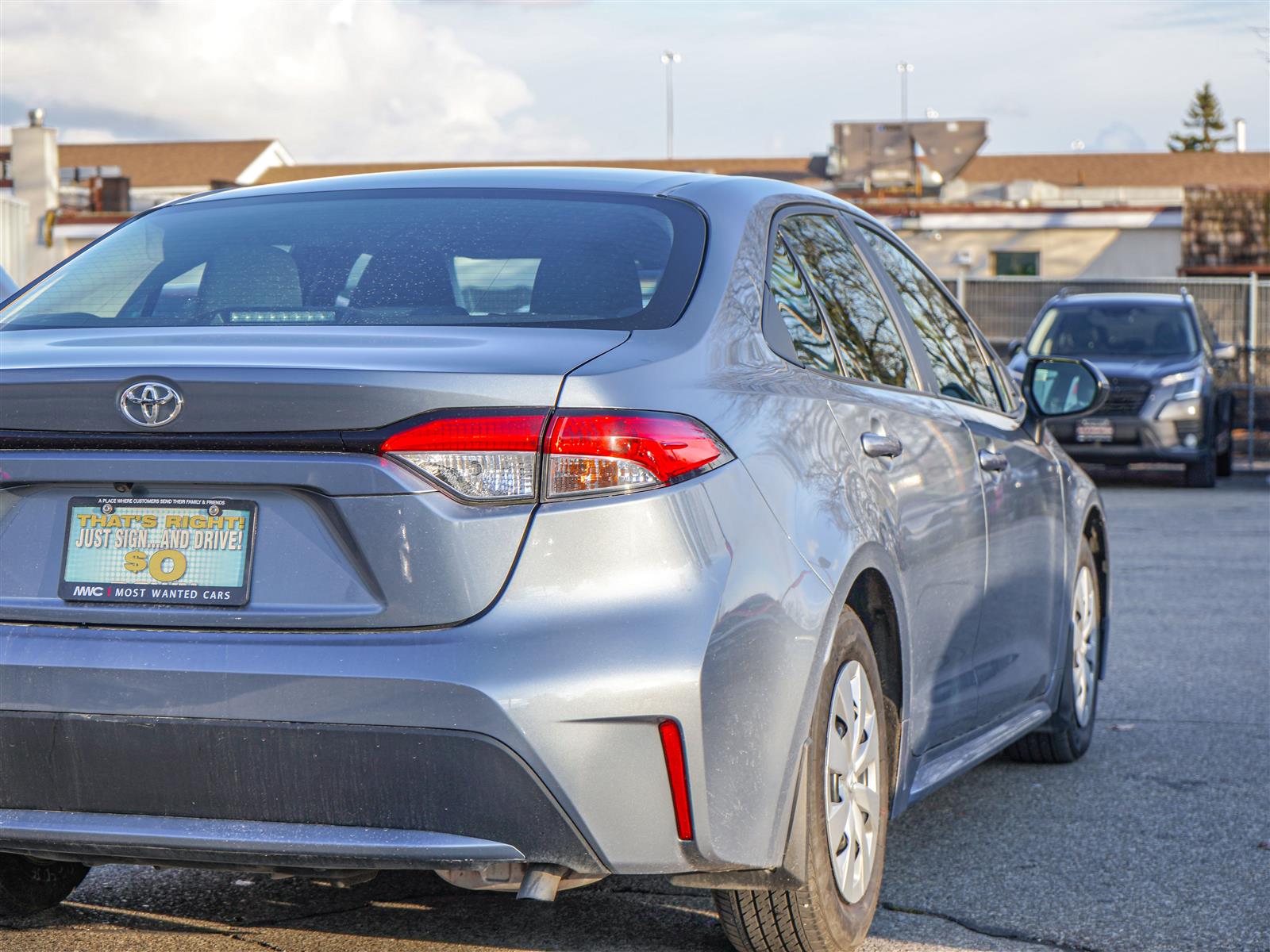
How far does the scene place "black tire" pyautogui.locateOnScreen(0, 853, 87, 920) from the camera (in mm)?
3945

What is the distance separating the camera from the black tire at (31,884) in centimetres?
Result: 395

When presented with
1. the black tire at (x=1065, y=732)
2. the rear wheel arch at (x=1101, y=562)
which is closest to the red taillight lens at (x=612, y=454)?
the black tire at (x=1065, y=732)

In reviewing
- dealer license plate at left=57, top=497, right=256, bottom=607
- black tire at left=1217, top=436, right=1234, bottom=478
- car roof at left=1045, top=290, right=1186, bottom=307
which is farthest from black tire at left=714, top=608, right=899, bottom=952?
black tire at left=1217, top=436, right=1234, bottom=478

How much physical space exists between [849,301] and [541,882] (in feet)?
5.94

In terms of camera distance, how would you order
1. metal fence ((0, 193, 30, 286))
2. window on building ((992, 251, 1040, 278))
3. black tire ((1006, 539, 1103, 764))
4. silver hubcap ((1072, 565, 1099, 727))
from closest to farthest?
black tire ((1006, 539, 1103, 764)), silver hubcap ((1072, 565, 1099, 727)), metal fence ((0, 193, 30, 286)), window on building ((992, 251, 1040, 278))

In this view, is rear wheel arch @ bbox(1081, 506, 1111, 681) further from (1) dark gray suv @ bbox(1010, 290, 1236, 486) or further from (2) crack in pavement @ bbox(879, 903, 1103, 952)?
(1) dark gray suv @ bbox(1010, 290, 1236, 486)

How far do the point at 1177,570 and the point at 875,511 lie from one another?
7984 millimetres

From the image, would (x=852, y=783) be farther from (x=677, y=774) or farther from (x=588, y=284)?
(x=588, y=284)

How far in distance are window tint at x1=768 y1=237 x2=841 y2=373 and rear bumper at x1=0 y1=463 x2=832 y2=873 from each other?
2.56ft

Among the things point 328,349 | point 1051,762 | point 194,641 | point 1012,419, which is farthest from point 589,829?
point 1051,762

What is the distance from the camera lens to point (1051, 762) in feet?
19.5

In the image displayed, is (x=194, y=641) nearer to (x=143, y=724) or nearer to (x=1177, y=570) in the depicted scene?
(x=143, y=724)

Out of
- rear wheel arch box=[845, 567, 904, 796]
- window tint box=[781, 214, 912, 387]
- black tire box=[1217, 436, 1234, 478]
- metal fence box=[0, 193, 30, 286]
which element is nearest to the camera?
rear wheel arch box=[845, 567, 904, 796]

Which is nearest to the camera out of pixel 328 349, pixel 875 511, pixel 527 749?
pixel 527 749
